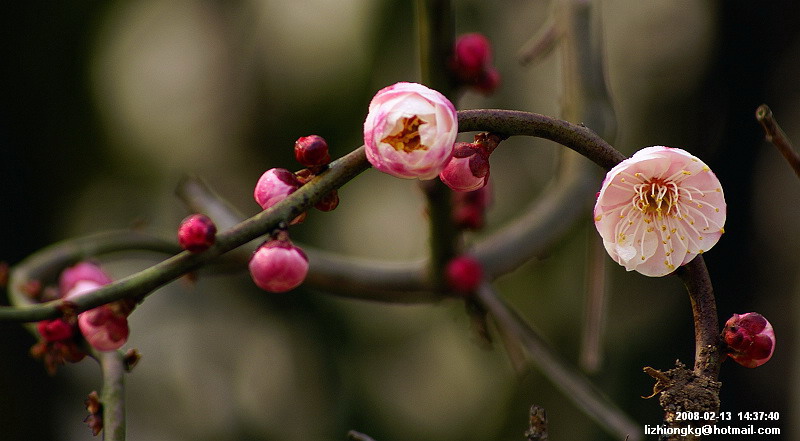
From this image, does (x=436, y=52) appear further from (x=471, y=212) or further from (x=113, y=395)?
(x=113, y=395)

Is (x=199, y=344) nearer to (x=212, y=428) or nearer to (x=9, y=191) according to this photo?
(x=212, y=428)

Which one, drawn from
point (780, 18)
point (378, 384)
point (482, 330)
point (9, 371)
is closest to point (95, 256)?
point (482, 330)

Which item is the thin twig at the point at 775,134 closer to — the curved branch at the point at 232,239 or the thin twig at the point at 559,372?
the curved branch at the point at 232,239

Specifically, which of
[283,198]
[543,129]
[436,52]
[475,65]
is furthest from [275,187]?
[475,65]

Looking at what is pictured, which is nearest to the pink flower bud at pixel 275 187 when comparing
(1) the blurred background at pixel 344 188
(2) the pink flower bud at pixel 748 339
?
(2) the pink flower bud at pixel 748 339

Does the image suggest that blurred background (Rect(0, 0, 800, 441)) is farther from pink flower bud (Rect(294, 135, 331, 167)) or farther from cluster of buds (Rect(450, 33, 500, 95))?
pink flower bud (Rect(294, 135, 331, 167))

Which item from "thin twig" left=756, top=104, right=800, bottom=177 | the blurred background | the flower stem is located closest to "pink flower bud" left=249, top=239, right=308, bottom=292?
"thin twig" left=756, top=104, right=800, bottom=177
